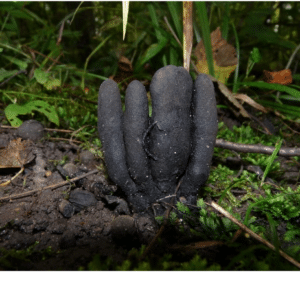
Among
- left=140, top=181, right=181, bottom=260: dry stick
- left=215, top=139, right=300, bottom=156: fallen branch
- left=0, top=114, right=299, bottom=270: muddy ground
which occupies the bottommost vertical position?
left=0, top=114, right=299, bottom=270: muddy ground

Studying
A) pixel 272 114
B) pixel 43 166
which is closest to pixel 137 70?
pixel 43 166

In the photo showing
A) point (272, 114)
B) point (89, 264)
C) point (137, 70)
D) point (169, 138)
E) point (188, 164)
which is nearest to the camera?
point (89, 264)

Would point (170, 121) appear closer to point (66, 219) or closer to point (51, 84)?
point (66, 219)

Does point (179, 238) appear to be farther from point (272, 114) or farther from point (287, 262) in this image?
point (272, 114)

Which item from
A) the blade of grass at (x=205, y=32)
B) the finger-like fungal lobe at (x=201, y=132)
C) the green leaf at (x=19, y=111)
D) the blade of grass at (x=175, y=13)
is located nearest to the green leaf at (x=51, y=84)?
the green leaf at (x=19, y=111)

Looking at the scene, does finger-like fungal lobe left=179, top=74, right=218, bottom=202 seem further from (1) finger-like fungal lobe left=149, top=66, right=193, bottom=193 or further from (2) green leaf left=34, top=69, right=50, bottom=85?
(2) green leaf left=34, top=69, right=50, bottom=85

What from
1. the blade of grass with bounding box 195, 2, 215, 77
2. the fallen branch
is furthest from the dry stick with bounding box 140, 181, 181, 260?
the blade of grass with bounding box 195, 2, 215, 77

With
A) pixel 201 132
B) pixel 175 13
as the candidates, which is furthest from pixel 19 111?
pixel 175 13
